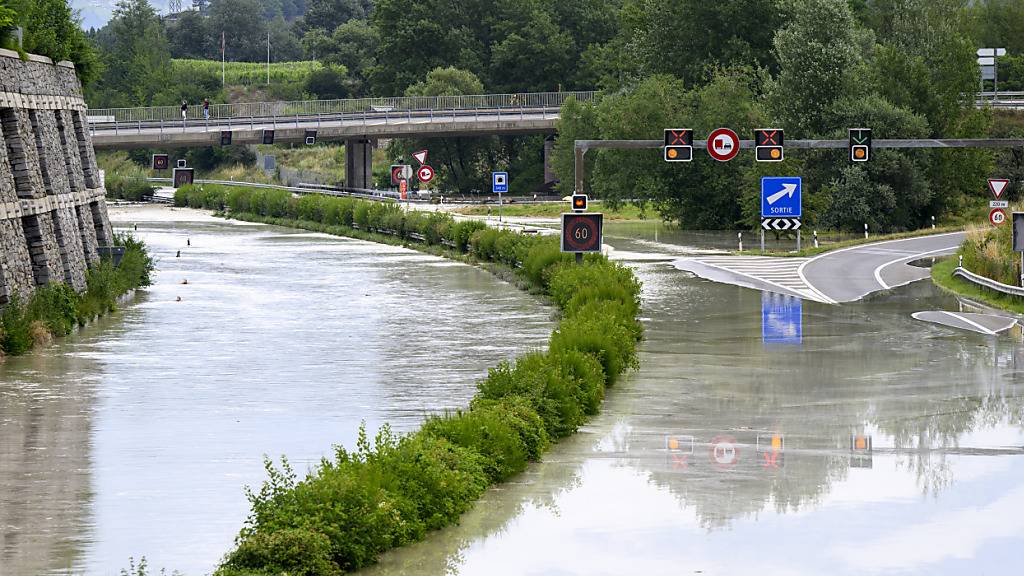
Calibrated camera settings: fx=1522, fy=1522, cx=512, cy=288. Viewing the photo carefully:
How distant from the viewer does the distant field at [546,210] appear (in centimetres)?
9481

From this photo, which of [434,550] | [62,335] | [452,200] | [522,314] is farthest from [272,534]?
[452,200]

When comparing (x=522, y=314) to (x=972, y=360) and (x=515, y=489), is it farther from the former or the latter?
(x=515, y=489)

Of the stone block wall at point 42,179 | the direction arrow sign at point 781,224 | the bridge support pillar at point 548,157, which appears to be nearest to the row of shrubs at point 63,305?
the stone block wall at point 42,179

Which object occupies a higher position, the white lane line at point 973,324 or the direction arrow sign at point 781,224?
the direction arrow sign at point 781,224

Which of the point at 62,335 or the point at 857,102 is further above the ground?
the point at 857,102

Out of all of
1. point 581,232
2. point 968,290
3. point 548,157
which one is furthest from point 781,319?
point 548,157

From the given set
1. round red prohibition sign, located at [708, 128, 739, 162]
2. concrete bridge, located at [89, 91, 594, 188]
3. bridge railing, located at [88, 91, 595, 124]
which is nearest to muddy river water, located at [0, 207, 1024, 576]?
round red prohibition sign, located at [708, 128, 739, 162]

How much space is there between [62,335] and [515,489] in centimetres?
2063

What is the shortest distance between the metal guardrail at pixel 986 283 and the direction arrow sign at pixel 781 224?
36.6 feet

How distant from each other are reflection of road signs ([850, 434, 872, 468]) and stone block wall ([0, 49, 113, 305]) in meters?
19.4

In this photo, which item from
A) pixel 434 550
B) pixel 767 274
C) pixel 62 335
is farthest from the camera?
pixel 767 274

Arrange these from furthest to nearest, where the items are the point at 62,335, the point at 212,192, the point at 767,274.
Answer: the point at 212,192
the point at 767,274
the point at 62,335

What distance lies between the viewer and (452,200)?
359 ft

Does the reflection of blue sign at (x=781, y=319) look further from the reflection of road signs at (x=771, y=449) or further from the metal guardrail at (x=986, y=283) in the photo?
the reflection of road signs at (x=771, y=449)
